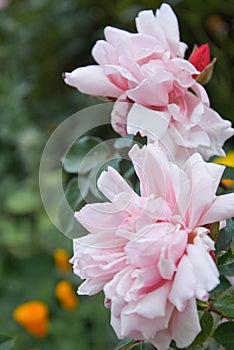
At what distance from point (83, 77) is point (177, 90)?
0.27ft

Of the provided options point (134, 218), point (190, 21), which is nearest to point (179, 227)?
point (134, 218)

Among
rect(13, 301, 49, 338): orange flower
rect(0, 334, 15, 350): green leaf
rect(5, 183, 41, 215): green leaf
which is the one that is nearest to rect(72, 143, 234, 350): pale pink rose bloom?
rect(0, 334, 15, 350): green leaf

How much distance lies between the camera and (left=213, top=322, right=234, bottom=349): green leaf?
1.61ft

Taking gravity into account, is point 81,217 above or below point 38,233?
above

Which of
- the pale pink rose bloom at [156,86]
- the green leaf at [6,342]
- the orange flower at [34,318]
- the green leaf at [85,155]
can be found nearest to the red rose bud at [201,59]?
the pale pink rose bloom at [156,86]

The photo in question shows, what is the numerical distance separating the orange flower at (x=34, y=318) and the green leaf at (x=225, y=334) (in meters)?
0.85

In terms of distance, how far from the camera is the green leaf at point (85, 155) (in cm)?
66

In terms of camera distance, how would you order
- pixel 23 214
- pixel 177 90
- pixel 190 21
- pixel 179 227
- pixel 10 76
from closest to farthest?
pixel 179 227 < pixel 177 90 < pixel 190 21 < pixel 23 214 < pixel 10 76

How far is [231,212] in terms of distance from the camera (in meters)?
0.43

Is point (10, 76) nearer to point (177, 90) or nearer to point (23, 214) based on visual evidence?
point (23, 214)

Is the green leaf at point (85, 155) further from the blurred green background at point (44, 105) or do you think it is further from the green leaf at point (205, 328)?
the blurred green background at point (44, 105)

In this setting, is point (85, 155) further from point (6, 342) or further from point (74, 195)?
point (6, 342)

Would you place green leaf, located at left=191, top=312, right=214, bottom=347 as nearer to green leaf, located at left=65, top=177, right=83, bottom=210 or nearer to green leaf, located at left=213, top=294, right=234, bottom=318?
green leaf, located at left=213, top=294, right=234, bottom=318

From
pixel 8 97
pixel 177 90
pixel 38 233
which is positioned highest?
pixel 177 90
